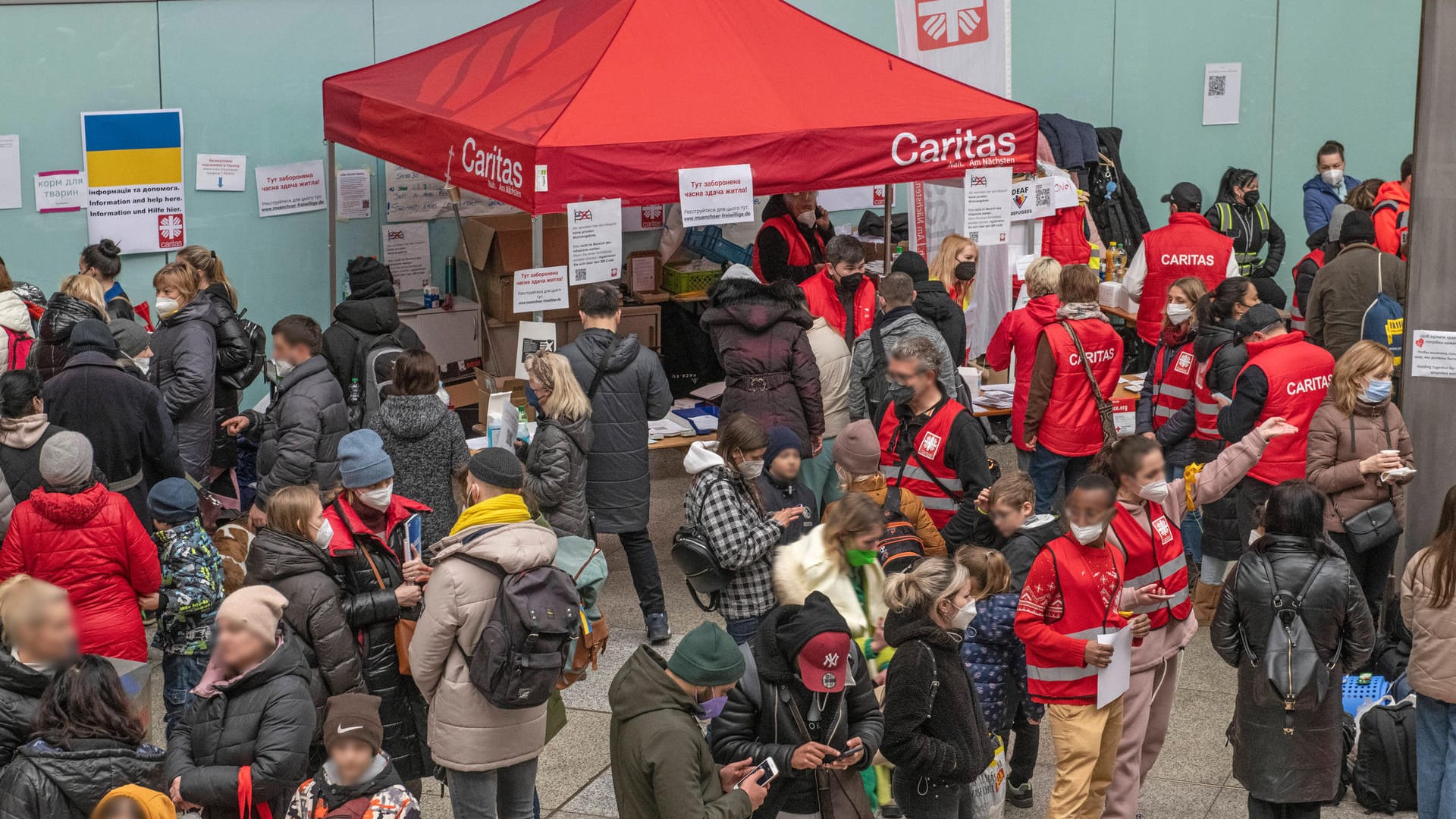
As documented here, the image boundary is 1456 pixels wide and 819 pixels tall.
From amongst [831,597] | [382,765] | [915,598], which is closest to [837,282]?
[831,597]

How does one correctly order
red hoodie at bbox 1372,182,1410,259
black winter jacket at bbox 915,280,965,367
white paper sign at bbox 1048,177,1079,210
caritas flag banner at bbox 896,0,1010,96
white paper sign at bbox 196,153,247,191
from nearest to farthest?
black winter jacket at bbox 915,280,965,367, caritas flag banner at bbox 896,0,1010,96, white paper sign at bbox 196,153,247,191, red hoodie at bbox 1372,182,1410,259, white paper sign at bbox 1048,177,1079,210

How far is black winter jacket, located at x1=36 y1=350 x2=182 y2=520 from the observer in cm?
718

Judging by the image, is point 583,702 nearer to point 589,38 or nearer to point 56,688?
point 56,688

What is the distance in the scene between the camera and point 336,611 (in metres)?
5.18

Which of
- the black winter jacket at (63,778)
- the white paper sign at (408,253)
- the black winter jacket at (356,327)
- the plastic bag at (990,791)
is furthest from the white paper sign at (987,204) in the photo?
the black winter jacket at (63,778)

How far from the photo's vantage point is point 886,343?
27.0 ft

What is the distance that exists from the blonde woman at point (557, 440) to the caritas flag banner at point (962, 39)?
411 cm

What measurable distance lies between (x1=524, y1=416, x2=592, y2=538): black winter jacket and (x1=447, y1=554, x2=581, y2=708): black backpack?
84.8 inches

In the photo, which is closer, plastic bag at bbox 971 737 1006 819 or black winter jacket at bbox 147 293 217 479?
plastic bag at bbox 971 737 1006 819

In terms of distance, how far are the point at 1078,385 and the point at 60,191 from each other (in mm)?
6645

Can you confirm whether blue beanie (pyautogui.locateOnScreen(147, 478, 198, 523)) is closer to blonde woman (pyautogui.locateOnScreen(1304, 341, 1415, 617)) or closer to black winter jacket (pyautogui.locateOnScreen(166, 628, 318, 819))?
black winter jacket (pyautogui.locateOnScreen(166, 628, 318, 819))

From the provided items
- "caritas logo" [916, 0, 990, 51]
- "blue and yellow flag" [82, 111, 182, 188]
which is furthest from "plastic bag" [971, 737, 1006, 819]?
"blue and yellow flag" [82, 111, 182, 188]

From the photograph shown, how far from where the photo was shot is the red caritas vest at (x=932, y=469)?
267 inches

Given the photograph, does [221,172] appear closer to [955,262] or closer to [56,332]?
[56,332]
